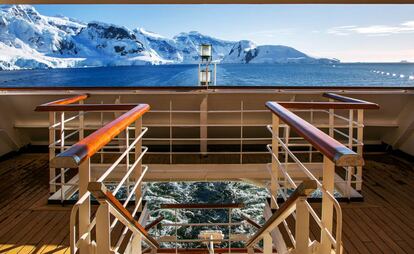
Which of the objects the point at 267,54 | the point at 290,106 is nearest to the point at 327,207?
the point at 290,106

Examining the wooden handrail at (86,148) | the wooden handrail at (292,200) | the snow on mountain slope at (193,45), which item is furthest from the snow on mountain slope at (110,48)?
the wooden handrail at (292,200)

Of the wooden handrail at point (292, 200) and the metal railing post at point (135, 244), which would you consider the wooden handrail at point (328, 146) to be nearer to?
the wooden handrail at point (292, 200)

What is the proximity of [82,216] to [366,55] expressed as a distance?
68.2 meters

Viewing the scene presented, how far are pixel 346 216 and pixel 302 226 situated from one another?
5.95 feet

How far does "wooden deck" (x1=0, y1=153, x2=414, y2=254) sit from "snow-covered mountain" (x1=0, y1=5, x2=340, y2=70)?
52.2 metres

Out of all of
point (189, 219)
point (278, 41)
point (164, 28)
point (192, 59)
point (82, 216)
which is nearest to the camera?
point (82, 216)

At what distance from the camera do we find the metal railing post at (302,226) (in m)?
1.12

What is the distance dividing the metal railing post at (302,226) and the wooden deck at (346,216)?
1.28 metres

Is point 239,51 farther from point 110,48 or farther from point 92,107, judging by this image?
point 92,107

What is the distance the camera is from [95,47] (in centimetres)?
8131

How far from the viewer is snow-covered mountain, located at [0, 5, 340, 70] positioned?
192 ft

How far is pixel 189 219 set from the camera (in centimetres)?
456

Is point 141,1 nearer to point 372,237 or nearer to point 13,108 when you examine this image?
point 13,108

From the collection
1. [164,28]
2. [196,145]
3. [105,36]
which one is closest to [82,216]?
[196,145]
